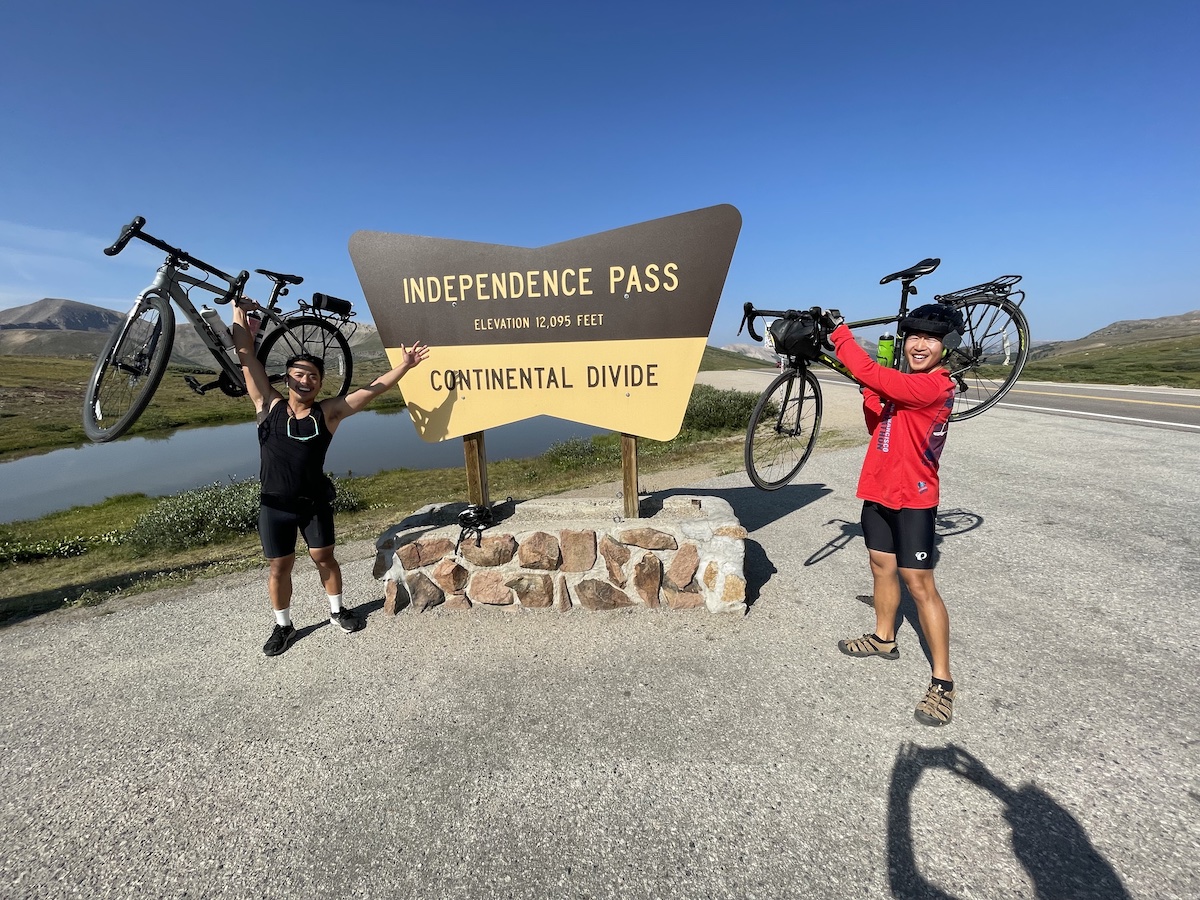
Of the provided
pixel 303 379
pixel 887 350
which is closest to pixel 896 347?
pixel 887 350

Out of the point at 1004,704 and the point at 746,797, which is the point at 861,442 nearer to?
the point at 1004,704

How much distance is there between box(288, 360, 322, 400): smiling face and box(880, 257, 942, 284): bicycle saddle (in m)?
4.51

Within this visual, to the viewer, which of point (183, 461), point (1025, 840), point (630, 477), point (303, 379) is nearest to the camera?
point (1025, 840)

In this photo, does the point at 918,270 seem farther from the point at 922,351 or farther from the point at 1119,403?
the point at 1119,403

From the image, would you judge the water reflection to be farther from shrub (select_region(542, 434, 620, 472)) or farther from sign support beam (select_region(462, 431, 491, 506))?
sign support beam (select_region(462, 431, 491, 506))

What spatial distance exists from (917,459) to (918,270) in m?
1.97

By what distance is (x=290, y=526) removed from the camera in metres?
3.47

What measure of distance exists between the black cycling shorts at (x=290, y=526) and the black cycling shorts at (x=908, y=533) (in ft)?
12.4

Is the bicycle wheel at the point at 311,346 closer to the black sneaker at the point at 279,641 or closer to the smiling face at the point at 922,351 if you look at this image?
the black sneaker at the point at 279,641

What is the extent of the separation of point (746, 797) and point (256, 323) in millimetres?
4808

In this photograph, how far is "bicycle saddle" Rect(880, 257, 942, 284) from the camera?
150 inches

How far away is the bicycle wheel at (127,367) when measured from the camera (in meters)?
3.56

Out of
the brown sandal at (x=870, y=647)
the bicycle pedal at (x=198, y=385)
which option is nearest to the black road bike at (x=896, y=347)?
the brown sandal at (x=870, y=647)

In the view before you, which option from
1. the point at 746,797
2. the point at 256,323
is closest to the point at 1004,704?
the point at 746,797
